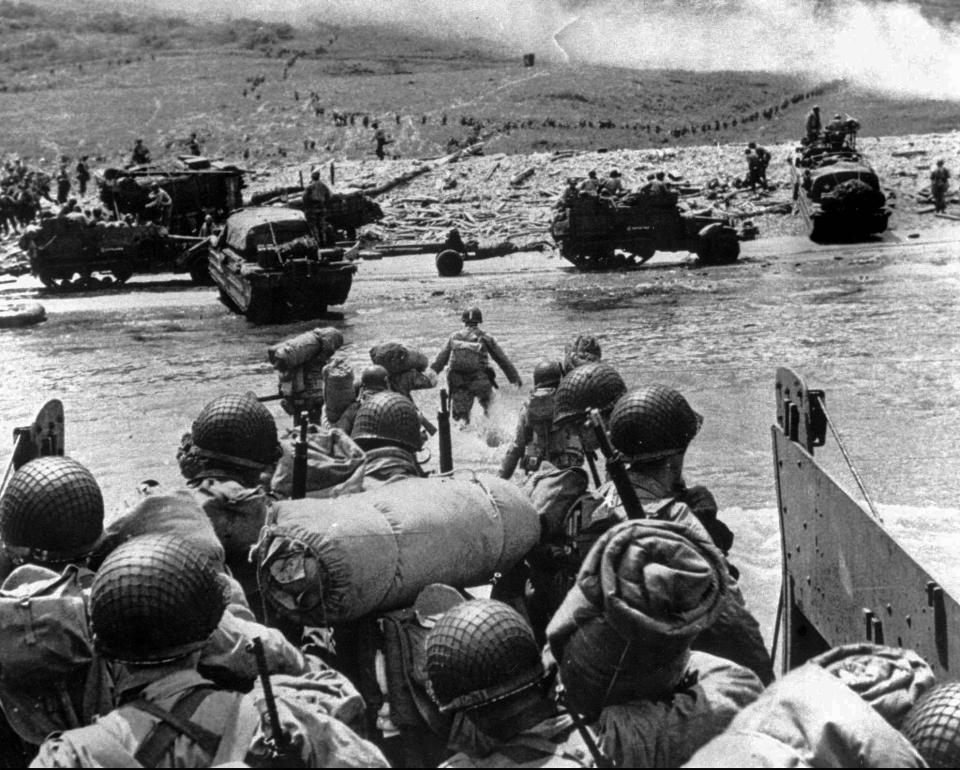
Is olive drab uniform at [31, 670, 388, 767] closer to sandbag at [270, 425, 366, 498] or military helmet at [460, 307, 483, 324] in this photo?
sandbag at [270, 425, 366, 498]

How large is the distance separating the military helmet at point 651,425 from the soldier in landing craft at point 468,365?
533cm

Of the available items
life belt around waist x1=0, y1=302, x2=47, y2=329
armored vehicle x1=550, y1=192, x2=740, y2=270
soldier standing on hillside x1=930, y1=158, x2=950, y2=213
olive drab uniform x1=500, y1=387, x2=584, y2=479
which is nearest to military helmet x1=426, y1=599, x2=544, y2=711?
olive drab uniform x1=500, y1=387, x2=584, y2=479

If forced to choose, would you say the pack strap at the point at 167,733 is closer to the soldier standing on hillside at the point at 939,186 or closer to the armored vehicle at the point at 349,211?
the armored vehicle at the point at 349,211

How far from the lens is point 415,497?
440 centimetres

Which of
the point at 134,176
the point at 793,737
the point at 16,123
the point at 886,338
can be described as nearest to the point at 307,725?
the point at 793,737

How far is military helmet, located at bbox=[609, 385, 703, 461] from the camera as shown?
4871mm

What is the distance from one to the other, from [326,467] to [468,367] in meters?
5.07

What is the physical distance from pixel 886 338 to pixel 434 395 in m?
6.52

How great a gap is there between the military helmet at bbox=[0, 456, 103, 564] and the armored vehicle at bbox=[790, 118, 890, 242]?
Answer: 25.1m

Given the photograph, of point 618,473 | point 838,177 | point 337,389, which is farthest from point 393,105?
point 618,473

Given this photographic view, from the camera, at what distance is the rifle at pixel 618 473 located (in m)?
4.25

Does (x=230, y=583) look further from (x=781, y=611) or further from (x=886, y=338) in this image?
(x=886, y=338)

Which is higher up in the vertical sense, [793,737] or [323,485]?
[793,737]

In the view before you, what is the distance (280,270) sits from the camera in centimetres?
1972
